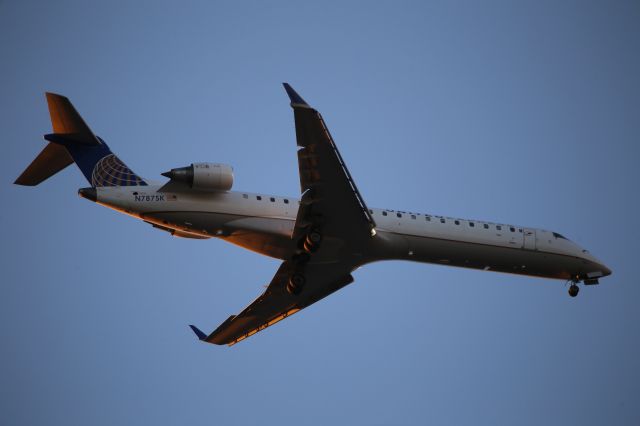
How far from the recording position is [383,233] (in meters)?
25.4

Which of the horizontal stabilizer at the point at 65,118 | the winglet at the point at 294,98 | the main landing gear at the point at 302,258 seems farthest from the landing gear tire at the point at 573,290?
the horizontal stabilizer at the point at 65,118

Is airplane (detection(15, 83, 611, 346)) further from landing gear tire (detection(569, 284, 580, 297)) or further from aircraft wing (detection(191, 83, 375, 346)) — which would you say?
landing gear tire (detection(569, 284, 580, 297))

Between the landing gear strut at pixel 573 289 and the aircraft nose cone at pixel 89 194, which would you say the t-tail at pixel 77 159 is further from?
the landing gear strut at pixel 573 289

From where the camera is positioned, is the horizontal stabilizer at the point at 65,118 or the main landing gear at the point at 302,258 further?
the main landing gear at the point at 302,258

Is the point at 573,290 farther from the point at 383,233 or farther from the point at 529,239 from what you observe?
the point at 383,233

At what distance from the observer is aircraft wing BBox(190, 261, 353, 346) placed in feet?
86.3

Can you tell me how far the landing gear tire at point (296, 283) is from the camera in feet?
85.1

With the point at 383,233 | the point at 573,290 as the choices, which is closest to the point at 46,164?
the point at 383,233

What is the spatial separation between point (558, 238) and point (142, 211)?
14.8 m

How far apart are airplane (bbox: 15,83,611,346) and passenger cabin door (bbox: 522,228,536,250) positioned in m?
0.04

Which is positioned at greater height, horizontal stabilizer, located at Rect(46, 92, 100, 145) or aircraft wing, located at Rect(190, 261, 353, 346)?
horizontal stabilizer, located at Rect(46, 92, 100, 145)

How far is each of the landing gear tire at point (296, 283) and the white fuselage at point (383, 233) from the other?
0.85m

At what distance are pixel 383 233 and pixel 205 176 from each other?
603 centimetres

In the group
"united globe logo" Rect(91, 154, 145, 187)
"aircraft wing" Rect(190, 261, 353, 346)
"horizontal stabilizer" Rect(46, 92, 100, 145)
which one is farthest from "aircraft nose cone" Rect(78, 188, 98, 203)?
"aircraft wing" Rect(190, 261, 353, 346)
